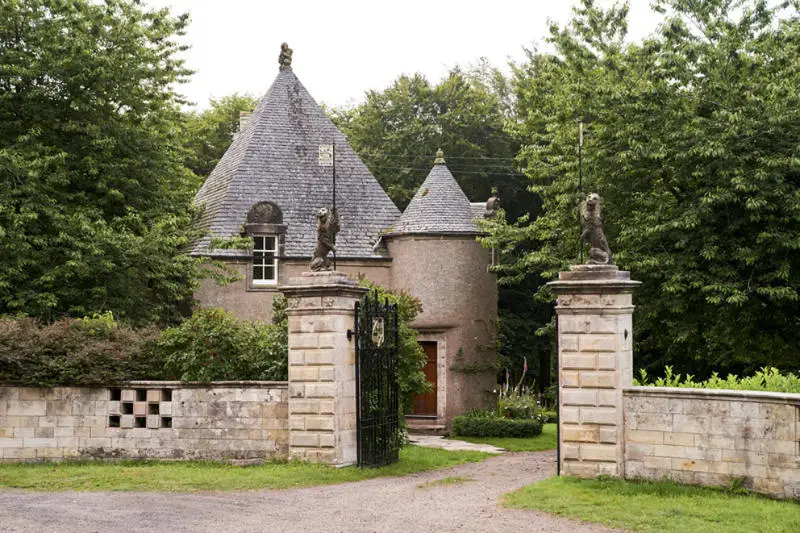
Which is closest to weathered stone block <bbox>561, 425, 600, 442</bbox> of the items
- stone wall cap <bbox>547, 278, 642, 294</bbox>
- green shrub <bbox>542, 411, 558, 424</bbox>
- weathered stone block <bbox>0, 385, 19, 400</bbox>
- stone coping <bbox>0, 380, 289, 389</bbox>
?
stone wall cap <bbox>547, 278, 642, 294</bbox>

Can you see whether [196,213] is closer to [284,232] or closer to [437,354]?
[284,232]

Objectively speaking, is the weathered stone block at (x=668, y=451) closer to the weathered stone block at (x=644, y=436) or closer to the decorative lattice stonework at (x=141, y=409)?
the weathered stone block at (x=644, y=436)

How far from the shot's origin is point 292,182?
28578 millimetres

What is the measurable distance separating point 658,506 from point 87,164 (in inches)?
655

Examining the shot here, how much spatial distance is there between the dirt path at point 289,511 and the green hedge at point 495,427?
11.3m

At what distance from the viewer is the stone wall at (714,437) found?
11.7 m

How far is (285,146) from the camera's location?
2928 cm

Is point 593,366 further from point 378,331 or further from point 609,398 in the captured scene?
point 378,331

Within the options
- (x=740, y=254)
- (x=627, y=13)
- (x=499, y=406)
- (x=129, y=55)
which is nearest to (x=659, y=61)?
(x=627, y=13)

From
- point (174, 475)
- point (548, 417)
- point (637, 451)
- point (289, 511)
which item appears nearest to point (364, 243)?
point (548, 417)

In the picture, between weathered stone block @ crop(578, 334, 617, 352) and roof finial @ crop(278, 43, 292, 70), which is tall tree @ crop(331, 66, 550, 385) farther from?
weathered stone block @ crop(578, 334, 617, 352)

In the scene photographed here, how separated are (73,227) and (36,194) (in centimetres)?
106

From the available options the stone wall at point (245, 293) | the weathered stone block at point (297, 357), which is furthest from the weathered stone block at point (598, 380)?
the stone wall at point (245, 293)

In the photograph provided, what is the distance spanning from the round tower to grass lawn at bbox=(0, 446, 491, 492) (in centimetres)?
1237
